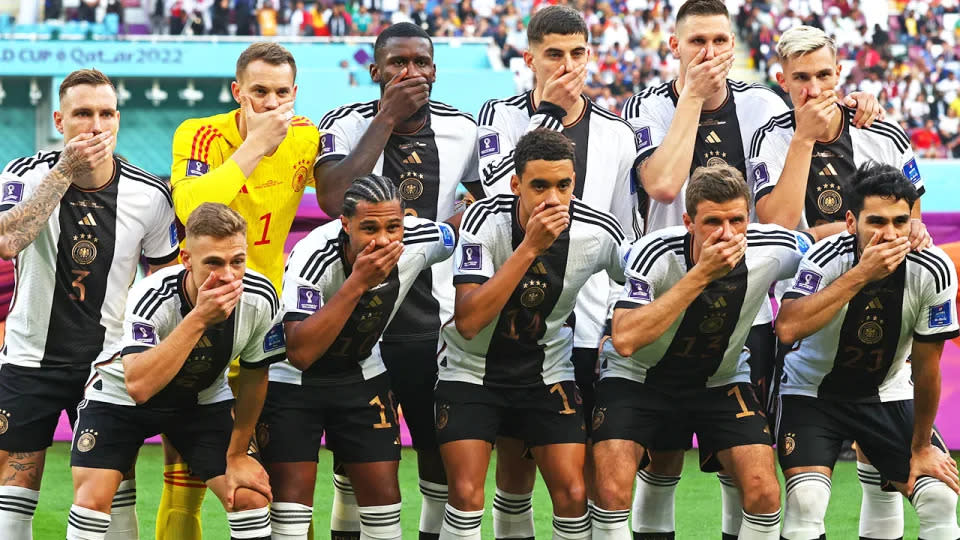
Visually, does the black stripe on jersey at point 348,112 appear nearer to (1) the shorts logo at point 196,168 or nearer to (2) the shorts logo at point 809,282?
(1) the shorts logo at point 196,168

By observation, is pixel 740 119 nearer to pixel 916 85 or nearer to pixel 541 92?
pixel 541 92

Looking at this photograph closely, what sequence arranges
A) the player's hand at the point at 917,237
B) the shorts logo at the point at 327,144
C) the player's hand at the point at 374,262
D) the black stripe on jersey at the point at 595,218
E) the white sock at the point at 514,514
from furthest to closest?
1. the shorts logo at the point at 327,144
2. the white sock at the point at 514,514
3. the black stripe on jersey at the point at 595,218
4. the player's hand at the point at 917,237
5. the player's hand at the point at 374,262

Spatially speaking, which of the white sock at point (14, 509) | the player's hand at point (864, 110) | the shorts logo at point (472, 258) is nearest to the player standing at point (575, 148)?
the shorts logo at point (472, 258)

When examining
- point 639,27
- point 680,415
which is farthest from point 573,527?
point 639,27

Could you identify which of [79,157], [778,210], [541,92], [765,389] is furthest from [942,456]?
[79,157]

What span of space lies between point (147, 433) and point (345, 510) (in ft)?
3.55

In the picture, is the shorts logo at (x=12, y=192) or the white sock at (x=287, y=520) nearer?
the white sock at (x=287, y=520)

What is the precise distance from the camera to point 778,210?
17.5 ft

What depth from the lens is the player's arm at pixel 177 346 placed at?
4375 millimetres

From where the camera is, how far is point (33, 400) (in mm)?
5020

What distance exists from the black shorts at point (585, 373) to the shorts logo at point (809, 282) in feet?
3.17

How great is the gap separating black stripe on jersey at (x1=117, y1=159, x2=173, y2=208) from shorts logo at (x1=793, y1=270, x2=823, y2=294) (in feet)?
8.85

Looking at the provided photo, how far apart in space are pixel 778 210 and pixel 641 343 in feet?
3.44

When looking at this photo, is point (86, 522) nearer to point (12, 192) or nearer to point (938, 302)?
point (12, 192)
